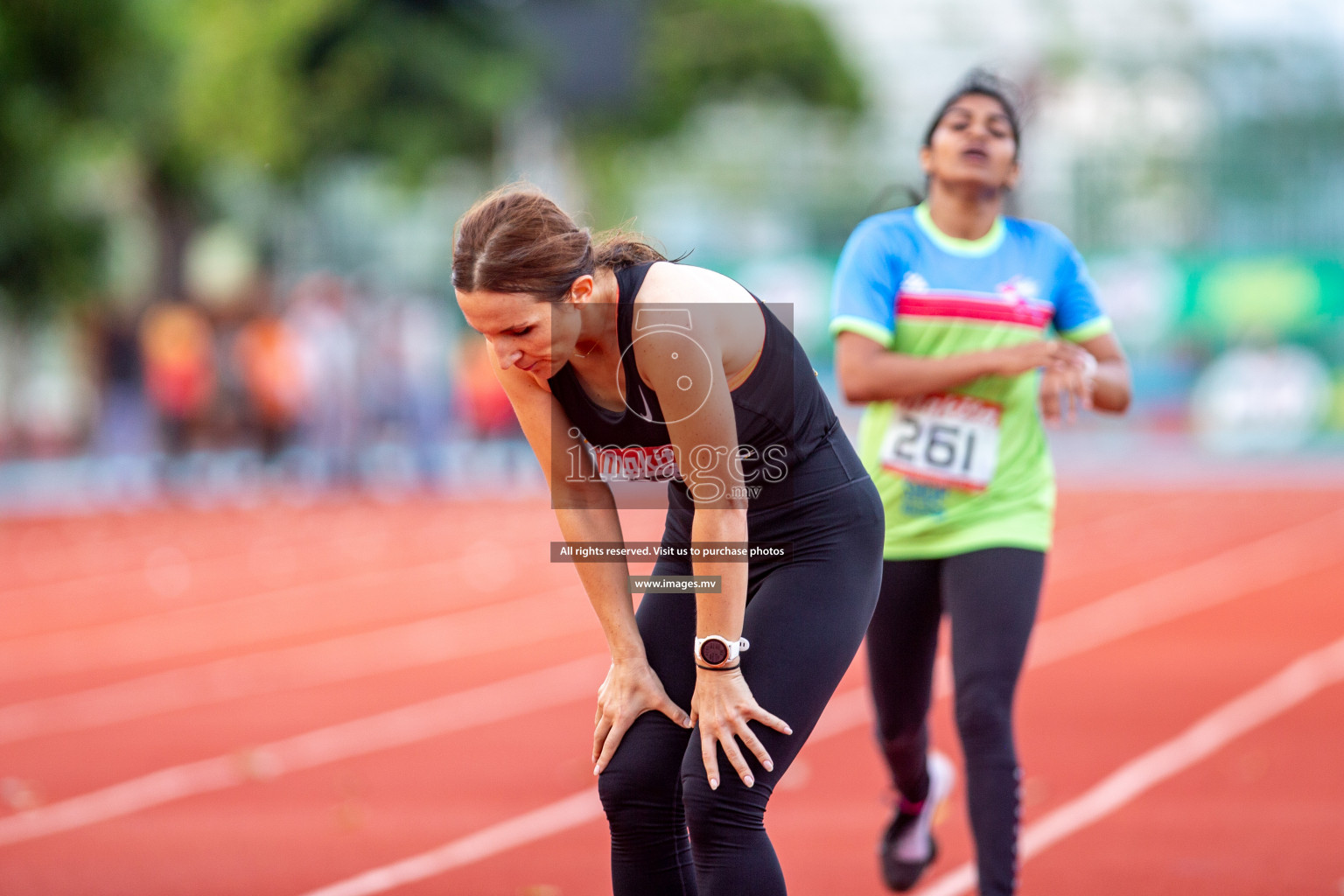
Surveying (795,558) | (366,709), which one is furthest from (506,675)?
(795,558)

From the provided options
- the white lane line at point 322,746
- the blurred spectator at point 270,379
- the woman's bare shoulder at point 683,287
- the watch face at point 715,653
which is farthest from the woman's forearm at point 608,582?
the blurred spectator at point 270,379

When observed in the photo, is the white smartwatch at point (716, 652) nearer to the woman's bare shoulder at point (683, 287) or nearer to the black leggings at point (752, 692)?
the black leggings at point (752, 692)

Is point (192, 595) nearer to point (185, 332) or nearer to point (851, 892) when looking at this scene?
Answer: point (851, 892)

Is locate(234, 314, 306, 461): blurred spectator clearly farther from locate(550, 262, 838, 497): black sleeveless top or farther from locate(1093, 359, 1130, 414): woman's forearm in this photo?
locate(550, 262, 838, 497): black sleeveless top

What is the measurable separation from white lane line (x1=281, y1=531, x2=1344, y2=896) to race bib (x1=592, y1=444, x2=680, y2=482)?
71.6 inches

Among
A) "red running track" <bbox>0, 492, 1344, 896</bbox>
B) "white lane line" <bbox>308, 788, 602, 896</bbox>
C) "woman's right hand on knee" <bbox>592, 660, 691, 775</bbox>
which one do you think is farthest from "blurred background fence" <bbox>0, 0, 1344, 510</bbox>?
"woman's right hand on knee" <bbox>592, 660, 691, 775</bbox>

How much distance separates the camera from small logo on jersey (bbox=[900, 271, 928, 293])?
3668 mm

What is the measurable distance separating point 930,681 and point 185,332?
675 inches

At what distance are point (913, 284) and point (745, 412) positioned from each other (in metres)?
1.12

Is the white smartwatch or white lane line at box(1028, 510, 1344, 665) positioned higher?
the white smartwatch

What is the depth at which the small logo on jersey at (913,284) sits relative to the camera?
367cm

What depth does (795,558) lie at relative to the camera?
9.20 feet

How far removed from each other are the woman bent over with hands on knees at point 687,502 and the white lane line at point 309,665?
4.40 m

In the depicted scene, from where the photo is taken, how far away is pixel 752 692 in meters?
2.63
